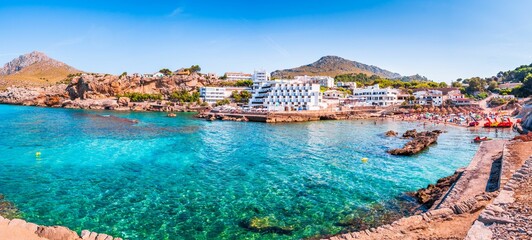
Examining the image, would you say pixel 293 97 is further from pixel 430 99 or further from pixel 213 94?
pixel 430 99

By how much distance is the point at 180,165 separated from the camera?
27.5m

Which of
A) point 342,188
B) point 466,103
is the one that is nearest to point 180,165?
point 342,188

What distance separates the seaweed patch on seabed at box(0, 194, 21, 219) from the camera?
15.8 metres

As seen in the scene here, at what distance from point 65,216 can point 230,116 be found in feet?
201

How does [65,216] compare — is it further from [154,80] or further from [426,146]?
[154,80]

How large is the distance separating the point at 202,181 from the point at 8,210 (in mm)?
10853

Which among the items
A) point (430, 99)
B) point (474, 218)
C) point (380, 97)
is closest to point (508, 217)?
point (474, 218)

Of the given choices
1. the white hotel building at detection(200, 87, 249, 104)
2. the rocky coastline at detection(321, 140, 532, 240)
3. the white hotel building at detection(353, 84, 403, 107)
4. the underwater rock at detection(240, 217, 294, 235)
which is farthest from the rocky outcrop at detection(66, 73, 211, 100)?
the rocky coastline at detection(321, 140, 532, 240)

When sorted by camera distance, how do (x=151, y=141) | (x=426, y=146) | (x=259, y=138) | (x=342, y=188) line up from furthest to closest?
1. (x=259, y=138)
2. (x=151, y=141)
3. (x=426, y=146)
4. (x=342, y=188)

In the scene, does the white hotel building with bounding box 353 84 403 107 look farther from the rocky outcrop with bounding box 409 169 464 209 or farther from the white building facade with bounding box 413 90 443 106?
the rocky outcrop with bounding box 409 169 464 209

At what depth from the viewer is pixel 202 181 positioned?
2256 cm

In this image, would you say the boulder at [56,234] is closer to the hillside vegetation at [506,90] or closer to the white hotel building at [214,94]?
the white hotel building at [214,94]

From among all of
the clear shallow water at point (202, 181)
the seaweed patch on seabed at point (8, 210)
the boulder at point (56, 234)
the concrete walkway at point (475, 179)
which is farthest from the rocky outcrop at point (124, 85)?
the boulder at point (56, 234)

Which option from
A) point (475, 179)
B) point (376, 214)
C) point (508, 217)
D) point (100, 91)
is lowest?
point (376, 214)
